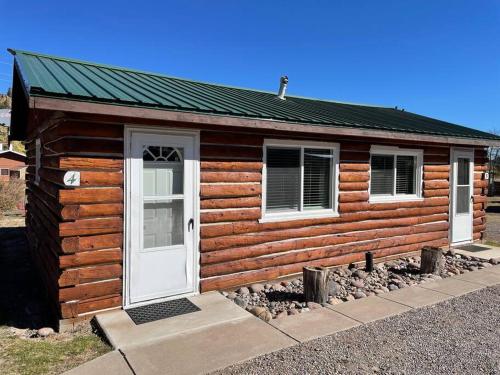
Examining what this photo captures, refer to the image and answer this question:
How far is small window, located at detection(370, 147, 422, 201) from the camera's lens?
8031 millimetres

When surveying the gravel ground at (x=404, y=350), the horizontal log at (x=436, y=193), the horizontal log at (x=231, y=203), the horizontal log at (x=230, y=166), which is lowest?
the gravel ground at (x=404, y=350)

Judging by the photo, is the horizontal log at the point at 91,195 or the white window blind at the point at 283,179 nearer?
the horizontal log at the point at 91,195

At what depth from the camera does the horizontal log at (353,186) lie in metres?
7.39

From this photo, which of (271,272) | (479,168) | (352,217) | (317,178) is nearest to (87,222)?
(271,272)

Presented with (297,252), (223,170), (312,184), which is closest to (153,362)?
(223,170)

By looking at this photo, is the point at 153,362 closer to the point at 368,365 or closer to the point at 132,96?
the point at 368,365

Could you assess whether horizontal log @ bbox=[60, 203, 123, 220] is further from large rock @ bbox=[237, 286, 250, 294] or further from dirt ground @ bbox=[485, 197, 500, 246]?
dirt ground @ bbox=[485, 197, 500, 246]

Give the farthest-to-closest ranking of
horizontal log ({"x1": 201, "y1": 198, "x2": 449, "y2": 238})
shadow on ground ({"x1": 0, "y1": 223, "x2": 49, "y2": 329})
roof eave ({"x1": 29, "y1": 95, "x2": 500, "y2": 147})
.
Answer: horizontal log ({"x1": 201, "y1": 198, "x2": 449, "y2": 238}) → shadow on ground ({"x1": 0, "y1": 223, "x2": 49, "y2": 329}) → roof eave ({"x1": 29, "y1": 95, "x2": 500, "y2": 147})

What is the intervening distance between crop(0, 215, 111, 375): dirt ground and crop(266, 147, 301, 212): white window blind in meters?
3.28

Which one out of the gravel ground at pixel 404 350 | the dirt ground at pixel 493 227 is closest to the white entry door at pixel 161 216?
the gravel ground at pixel 404 350

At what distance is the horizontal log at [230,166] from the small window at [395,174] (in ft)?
9.11

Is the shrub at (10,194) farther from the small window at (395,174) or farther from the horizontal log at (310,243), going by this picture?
the small window at (395,174)

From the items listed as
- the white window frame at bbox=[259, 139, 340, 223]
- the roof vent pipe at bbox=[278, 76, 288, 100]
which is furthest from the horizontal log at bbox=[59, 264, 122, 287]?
the roof vent pipe at bbox=[278, 76, 288, 100]

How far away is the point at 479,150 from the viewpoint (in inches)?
402
